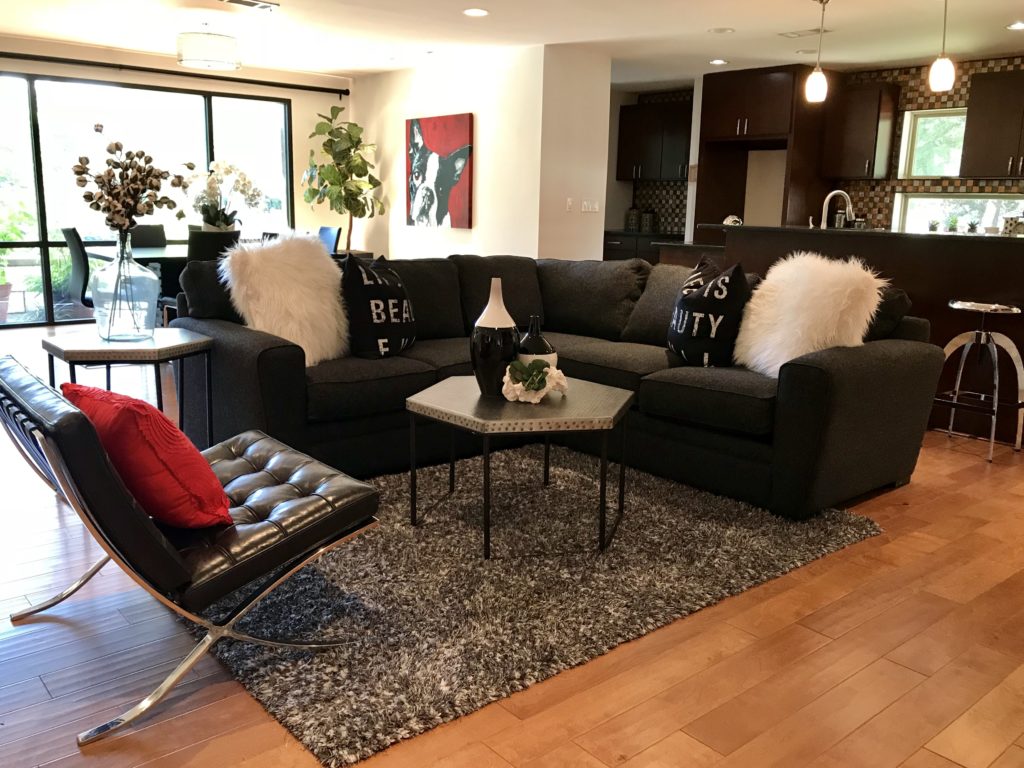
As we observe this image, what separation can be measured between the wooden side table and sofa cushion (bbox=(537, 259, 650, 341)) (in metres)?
1.99

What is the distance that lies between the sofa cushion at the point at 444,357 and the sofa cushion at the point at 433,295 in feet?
0.50

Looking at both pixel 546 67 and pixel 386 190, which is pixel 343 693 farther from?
pixel 386 190

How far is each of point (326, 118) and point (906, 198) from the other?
19.2ft

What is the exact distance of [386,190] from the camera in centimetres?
875

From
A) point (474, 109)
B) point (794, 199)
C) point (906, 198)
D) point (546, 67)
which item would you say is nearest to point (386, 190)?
point (474, 109)

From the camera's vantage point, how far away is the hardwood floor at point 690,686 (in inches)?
73.8

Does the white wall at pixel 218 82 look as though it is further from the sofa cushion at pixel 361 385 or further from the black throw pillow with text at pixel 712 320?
the black throw pillow with text at pixel 712 320

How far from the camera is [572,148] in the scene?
23.2 ft

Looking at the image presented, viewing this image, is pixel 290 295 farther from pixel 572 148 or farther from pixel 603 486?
pixel 572 148

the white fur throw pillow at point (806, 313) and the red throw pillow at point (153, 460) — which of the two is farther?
the white fur throw pillow at point (806, 313)

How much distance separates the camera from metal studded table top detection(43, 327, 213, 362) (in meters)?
3.09

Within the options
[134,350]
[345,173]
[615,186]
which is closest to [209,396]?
[134,350]

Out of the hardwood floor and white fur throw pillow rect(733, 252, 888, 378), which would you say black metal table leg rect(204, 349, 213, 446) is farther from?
white fur throw pillow rect(733, 252, 888, 378)

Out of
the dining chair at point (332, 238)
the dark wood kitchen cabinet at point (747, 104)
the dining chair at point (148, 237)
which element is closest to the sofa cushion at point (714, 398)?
the dining chair at point (332, 238)
